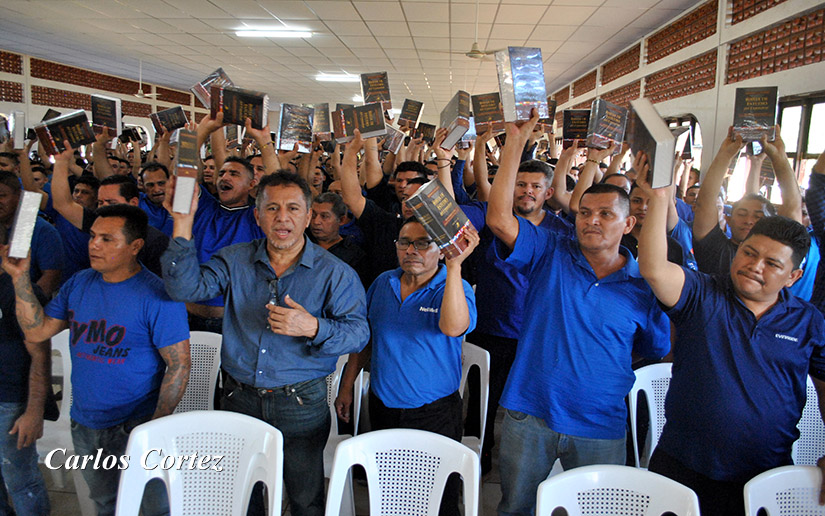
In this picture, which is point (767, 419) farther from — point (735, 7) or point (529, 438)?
point (735, 7)

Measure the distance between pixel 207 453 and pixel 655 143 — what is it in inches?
61.5

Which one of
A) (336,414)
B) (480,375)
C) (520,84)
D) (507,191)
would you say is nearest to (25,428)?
(336,414)

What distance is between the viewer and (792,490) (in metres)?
1.36

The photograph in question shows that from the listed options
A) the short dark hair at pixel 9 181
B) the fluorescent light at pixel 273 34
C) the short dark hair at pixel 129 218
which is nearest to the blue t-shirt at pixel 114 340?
the short dark hair at pixel 129 218

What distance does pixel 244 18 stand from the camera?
6480 mm

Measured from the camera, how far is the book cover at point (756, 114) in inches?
91.7

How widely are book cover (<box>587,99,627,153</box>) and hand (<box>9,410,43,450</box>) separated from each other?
2528mm

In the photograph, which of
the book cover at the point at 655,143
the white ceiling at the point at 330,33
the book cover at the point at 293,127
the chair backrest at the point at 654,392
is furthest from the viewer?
the white ceiling at the point at 330,33

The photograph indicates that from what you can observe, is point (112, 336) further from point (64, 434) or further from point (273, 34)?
point (273, 34)

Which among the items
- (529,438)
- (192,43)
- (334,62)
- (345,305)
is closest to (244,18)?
(192,43)

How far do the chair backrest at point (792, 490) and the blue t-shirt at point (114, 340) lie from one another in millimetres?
1876

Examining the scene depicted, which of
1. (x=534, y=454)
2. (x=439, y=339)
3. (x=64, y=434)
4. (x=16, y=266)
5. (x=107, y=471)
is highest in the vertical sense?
(x=16, y=266)

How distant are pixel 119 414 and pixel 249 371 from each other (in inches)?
18.9

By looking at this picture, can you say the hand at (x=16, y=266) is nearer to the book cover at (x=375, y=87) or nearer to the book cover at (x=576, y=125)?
the book cover at (x=375, y=87)
